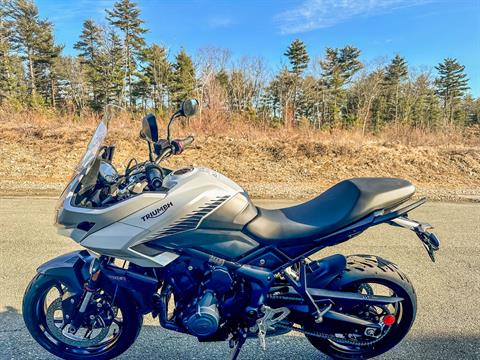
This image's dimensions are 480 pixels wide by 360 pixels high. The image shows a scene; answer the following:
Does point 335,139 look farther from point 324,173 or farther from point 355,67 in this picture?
point 355,67

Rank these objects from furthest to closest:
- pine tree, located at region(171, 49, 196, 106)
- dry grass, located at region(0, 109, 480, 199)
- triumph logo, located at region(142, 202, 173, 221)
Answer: pine tree, located at region(171, 49, 196, 106) → dry grass, located at region(0, 109, 480, 199) → triumph logo, located at region(142, 202, 173, 221)

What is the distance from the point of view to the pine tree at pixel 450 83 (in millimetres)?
52125

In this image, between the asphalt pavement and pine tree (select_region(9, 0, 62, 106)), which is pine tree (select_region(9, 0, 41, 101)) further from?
the asphalt pavement

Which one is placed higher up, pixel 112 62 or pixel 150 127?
pixel 112 62

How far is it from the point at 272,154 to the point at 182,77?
2911cm

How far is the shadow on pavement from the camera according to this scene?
90.3 inches

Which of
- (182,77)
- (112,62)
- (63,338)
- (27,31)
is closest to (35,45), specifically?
(27,31)

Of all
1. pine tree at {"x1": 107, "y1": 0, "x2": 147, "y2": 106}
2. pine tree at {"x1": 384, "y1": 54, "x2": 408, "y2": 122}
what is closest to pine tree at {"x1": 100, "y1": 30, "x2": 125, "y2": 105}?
pine tree at {"x1": 107, "y1": 0, "x2": 147, "y2": 106}

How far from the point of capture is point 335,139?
1233 centimetres

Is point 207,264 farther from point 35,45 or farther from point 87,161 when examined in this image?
point 35,45

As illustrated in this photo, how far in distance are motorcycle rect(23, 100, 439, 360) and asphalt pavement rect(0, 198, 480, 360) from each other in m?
0.27

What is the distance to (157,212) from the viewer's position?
1.89 metres

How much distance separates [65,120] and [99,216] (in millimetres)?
14310

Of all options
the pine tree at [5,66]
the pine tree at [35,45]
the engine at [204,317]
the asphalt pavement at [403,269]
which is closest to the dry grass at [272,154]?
the asphalt pavement at [403,269]
